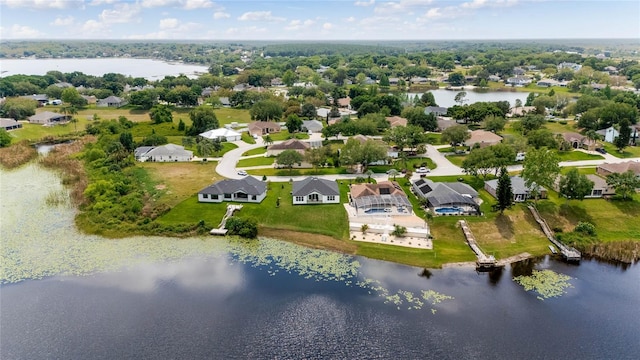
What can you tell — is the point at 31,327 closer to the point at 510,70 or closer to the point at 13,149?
the point at 13,149

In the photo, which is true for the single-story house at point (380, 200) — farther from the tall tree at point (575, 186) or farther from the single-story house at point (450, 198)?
the tall tree at point (575, 186)

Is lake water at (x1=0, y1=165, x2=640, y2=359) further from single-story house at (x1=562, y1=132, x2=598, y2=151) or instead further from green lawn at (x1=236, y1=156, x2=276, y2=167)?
single-story house at (x1=562, y1=132, x2=598, y2=151)

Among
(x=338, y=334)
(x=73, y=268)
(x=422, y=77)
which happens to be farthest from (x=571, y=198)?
(x=422, y=77)

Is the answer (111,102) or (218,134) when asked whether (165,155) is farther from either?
(111,102)

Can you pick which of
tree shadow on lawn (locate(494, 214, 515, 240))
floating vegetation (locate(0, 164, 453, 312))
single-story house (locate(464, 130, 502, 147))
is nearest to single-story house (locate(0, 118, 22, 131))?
floating vegetation (locate(0, 164, 453, 312))

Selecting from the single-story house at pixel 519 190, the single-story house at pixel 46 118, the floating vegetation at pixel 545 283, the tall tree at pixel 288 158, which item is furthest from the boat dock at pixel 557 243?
the single-story house at pixel 46 118

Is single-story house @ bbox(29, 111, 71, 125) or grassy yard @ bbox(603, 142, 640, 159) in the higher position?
single-story house @ bbox(29, 111, 71, 125)
